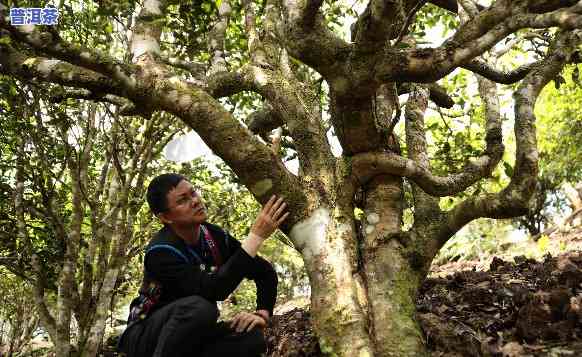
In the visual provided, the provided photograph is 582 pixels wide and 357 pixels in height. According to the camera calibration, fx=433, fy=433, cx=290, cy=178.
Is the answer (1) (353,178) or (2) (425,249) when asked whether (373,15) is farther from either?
(2) (425,249)

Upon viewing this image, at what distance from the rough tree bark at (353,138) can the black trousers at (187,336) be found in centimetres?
60

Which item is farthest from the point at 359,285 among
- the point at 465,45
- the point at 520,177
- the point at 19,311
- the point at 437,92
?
the point at 19,311

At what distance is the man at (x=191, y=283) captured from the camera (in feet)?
9.21

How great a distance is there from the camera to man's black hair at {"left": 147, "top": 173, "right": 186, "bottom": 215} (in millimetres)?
3250

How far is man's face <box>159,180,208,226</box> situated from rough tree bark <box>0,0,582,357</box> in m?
0.42

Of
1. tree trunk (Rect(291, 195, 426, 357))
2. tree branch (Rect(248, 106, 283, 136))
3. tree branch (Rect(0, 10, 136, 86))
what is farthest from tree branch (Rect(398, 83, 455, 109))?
tree branch (Rect(0, 10, 136, 86))

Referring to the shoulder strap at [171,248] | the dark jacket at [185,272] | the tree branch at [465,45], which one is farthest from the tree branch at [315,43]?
A: the shoulder strap at [171,248]

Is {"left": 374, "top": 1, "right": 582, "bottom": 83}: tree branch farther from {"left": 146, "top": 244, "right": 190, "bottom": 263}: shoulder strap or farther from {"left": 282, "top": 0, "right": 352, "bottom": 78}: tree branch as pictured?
{"left": 146, "top": 244, "right": 190, "bottom": 263}: shoulder strap

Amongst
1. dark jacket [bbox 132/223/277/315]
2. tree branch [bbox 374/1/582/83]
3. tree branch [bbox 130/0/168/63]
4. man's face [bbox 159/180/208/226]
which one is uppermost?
tree branch [bbox 130/0/168/63]

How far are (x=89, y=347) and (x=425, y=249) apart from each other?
13.1 ft

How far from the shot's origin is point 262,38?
4672 millimetres

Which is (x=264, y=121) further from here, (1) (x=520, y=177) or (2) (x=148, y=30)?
(1) (x=520, y=177)

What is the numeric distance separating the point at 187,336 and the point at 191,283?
1.10ft

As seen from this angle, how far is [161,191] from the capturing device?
10.7 ft
